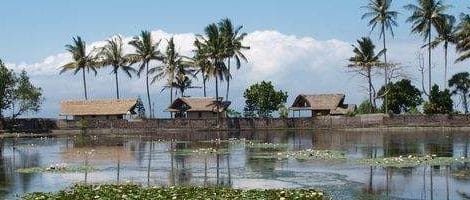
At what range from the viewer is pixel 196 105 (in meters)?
81.5

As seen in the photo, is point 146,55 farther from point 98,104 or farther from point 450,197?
point 450,197

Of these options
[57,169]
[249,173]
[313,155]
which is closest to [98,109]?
[313,155]

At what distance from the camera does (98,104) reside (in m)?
82.1

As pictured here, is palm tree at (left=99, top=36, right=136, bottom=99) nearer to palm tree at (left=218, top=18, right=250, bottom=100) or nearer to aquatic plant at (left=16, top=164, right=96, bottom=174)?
palm tree at (left=218, top=18, right=250, bottom=100)

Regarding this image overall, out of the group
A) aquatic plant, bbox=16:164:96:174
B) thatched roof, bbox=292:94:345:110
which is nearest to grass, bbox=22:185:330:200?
aquatic plant, bbox=16:164:96:174

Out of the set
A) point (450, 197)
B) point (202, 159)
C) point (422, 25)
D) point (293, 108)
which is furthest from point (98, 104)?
point (450, 197)

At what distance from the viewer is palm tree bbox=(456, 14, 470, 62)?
66.8m

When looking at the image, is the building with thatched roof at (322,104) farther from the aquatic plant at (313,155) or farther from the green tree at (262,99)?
the aquatic plant at (313,155)

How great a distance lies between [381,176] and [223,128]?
50977mm

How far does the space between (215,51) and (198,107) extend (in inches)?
318

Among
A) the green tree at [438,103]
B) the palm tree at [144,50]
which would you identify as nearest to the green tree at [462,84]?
the green tree at [438,103]

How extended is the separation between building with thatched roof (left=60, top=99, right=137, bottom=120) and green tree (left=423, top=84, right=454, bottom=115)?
3412 cm

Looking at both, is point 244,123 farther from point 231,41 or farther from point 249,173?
point 249,173

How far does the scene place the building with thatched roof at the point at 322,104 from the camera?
273 feet
